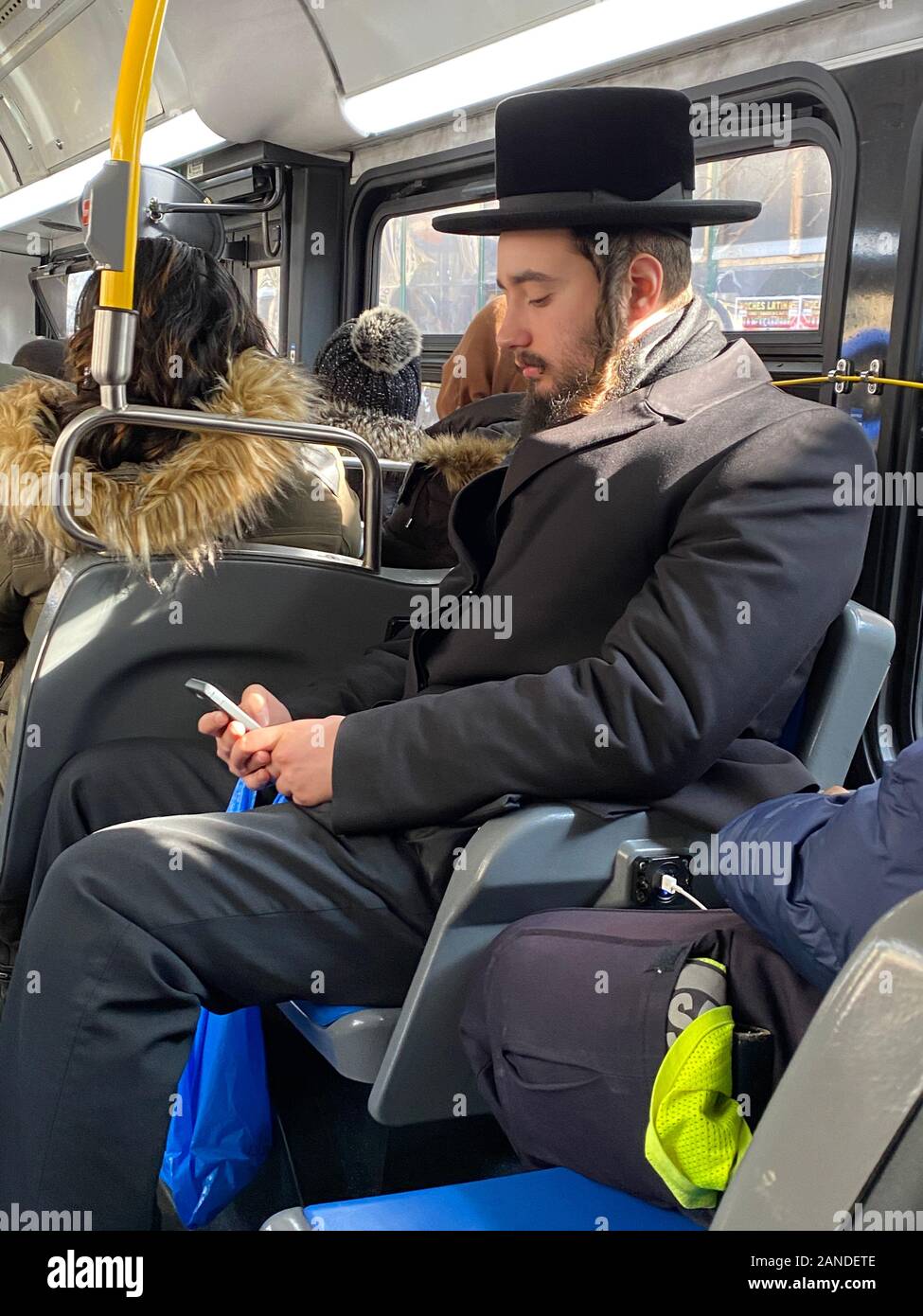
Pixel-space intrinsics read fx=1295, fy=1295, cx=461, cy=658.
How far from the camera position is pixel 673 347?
1.92 metres

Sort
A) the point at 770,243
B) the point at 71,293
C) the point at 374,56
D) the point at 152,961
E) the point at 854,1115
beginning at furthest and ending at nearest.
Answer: the point at 71,293, the point at 374,56, the point at 770,243, the point at 152,961, the point at 854,1115

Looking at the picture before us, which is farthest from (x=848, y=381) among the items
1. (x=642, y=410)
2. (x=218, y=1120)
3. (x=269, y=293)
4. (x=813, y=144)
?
(x=269, y=293)

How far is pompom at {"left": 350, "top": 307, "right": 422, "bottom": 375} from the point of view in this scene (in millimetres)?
3547

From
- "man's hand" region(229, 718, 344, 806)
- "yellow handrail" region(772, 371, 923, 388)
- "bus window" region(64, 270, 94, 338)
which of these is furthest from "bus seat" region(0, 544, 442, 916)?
"bus window" region(64, 270, 94, 338)

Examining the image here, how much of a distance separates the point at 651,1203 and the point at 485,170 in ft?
12.3

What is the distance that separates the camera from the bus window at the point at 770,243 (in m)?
3.00

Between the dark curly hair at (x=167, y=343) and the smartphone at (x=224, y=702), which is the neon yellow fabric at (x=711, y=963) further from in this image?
the dark curly hair at (x=167, y=343)

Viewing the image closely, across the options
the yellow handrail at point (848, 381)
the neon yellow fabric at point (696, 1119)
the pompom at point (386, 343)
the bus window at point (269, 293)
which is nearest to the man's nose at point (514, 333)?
the yellow handrail at point (848, 381)

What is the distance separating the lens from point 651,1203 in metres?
1.27

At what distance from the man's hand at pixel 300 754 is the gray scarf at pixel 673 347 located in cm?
68

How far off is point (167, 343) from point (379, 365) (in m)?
1.31

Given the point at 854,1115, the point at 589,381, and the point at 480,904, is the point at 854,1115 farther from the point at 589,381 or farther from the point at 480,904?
the point at 589,381

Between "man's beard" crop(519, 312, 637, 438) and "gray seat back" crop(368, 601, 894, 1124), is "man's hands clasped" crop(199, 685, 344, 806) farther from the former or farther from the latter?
"man's beard" crop(519, 312, 637, 438)
